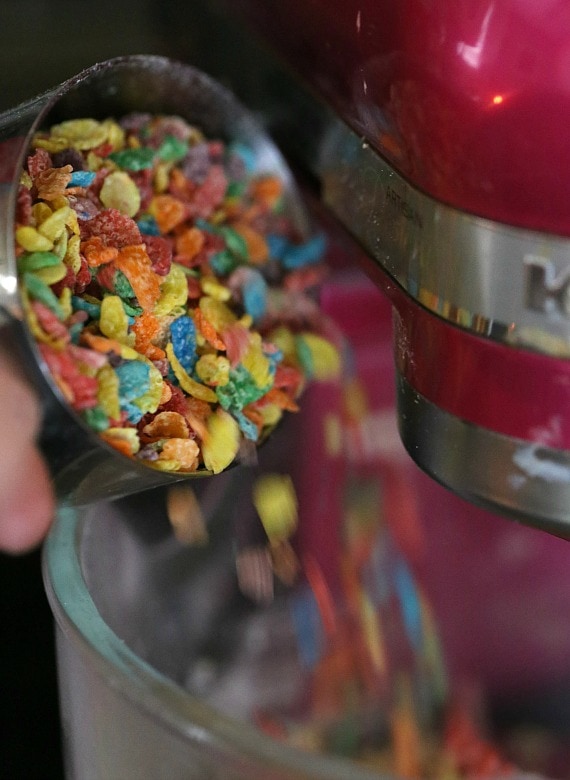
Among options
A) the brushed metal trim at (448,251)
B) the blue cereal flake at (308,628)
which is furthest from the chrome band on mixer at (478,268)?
the blue cereal flake at (308,628)

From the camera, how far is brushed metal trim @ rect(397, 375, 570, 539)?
327 mm

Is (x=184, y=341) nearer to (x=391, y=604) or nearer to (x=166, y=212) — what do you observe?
(x=166, y=212)

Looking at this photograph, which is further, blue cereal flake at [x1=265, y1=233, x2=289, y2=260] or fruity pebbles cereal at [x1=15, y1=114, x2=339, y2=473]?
blue cereal flake at [x1=265, y1=233, x2=289, y2=260]

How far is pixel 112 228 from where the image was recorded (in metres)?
0.41

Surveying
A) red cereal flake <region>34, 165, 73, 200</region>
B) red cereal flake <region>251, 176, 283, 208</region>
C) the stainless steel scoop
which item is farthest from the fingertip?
red cereal flake <region>251, 176, 283, 208</region>

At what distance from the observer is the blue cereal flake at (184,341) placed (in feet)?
1.36

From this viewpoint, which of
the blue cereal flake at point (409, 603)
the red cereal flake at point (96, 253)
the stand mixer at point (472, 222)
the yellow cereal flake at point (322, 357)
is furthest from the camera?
the blue cereal flake at point (409, 603)

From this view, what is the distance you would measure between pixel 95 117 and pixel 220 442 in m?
0.18

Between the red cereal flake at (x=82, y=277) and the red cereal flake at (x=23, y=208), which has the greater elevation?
the red cereal flake at (x=23, y=208)

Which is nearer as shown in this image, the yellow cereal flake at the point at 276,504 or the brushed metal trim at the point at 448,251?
the brushed metal trim at the point at 448,251

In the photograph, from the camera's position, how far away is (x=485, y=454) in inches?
13.3

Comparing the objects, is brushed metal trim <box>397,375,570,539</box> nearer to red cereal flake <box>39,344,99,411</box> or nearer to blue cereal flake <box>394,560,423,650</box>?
red cereal flake <box>39,344,99,411</box>

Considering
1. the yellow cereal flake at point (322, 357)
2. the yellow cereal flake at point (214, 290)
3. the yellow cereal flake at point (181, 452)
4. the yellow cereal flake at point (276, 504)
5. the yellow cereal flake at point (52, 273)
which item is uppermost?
the yellow cereal flake at point (52, 273)

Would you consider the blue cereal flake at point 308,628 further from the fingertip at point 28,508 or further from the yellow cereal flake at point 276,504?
the fingertip at point 28,508
